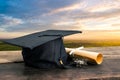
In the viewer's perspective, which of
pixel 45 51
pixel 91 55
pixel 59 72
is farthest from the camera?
pixel 91 55

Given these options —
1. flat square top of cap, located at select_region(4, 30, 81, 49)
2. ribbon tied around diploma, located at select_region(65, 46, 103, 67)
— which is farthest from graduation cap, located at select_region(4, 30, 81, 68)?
ribbon tied around diploma, located at select_region(65, 46, 103, 67)

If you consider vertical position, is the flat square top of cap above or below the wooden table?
above

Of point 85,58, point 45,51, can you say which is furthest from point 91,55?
point 45,51

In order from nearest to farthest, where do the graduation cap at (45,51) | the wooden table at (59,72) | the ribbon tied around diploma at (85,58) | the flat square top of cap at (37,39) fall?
the wooden table at (59,72) < the flat square top of cap at (37,39) < the graduation cap at (45,51) < the ribbon tied around diploma at (85,58)

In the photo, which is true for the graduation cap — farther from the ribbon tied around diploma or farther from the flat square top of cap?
the ribbon tied around diploma

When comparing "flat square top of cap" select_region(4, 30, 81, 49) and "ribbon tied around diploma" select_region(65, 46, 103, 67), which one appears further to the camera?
"ribbon tied around diploma" select_region(65, 46, 103, 67)

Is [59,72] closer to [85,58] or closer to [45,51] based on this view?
[45,51]

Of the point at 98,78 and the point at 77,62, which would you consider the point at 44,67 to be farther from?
the point at 98,78

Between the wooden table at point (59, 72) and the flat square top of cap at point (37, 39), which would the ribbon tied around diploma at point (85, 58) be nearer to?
the wooden table at point (59, 72)

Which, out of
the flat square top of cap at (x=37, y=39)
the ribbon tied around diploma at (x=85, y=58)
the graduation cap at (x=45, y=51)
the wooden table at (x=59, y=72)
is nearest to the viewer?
the wooden table at (x=59, y=72)

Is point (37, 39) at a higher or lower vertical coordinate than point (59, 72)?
higher

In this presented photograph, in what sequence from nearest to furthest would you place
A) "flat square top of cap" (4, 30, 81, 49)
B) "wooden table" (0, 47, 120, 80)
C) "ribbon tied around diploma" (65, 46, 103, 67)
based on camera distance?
"wooden table" (0, 47, 120, 80) < "flat square top of cap" (4, 30, 81, 49) < "ribbon tied around diploma" (65, 46, 103, 67)

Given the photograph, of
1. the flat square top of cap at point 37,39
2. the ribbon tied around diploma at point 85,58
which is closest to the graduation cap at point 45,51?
the flat square top of cap at point 37,39

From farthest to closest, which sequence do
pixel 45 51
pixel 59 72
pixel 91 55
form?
pixel 91 55, pixel 45 51, pixel 59 72
